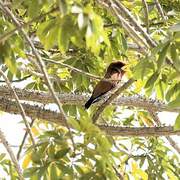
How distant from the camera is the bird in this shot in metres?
3.51

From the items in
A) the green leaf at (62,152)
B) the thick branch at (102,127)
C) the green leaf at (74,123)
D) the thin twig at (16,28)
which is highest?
the thick branch at (102,127)

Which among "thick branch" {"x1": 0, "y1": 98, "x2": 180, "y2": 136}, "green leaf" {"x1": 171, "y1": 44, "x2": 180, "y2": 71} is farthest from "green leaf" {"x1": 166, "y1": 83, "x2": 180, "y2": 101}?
A: "thick branch" {"x1": 0, "y1": 98, "x2": 180, "y2": 136}

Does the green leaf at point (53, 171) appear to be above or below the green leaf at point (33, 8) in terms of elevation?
below

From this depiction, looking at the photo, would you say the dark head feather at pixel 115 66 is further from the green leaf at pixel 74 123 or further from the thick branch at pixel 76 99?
the green leaf at pixel 74 123

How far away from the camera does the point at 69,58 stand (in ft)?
11.8

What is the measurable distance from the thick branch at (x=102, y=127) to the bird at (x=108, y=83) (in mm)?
228

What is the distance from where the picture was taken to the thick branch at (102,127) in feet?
10.3

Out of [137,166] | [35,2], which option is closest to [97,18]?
[35,2]

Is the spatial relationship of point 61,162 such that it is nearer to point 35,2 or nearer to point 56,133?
point 56,133

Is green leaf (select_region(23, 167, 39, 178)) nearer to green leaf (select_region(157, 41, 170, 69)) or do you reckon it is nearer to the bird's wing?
green leaf (select_region(157, 41, 170, 69))

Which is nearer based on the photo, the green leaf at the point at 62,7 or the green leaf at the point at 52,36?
the green leaf at the point at 62,7

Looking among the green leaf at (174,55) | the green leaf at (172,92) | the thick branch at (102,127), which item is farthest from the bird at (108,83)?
the green leaf at (174,55)

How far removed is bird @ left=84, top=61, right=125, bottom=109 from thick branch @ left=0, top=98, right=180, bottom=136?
0.75 ft

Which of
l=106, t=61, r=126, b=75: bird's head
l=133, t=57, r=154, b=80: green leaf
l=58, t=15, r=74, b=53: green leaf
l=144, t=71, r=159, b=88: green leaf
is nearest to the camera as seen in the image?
l=58, t=15, r=74, b=53: green leaf
